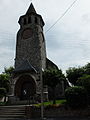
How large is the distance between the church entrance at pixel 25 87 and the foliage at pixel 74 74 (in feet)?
16.8

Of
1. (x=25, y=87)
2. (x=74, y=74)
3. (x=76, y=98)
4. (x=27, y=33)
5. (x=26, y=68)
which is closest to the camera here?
(x=76, y=98)

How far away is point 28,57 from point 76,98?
552 inches

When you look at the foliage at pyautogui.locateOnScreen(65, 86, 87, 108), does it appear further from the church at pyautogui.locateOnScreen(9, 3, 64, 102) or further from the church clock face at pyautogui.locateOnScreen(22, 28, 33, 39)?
the church clock face at pyautogui.locateOnScreen(22, 28, 33, 39)

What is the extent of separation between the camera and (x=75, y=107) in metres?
12.5

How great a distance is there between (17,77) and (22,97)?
9.93 feet

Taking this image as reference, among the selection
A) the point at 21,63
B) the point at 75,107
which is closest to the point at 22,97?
the point at 21,63

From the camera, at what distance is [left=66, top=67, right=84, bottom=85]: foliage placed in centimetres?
2006

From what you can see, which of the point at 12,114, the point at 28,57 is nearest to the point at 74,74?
the point at 28,57

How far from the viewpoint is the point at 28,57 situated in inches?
974

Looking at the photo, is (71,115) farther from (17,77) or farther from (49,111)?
(17,77)

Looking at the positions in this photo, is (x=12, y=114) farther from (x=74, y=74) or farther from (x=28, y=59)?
(x=28, y=59)

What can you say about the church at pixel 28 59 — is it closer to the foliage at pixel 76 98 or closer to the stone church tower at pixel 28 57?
the stone church tower at pixel 28 57

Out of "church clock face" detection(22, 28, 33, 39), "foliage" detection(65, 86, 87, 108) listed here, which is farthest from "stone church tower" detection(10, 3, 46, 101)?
"foliage" detection(65, 86, 87, 108)

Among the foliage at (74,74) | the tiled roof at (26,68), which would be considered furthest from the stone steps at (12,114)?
the foliage at (74,74)
